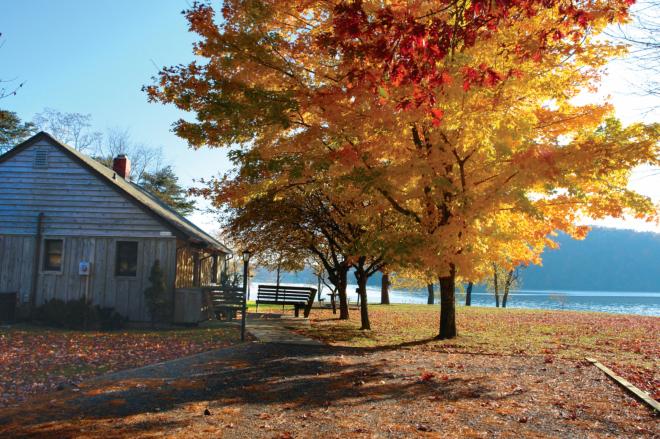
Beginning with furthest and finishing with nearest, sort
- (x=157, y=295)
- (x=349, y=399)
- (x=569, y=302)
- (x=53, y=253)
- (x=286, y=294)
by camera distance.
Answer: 1. (x=569, y=302)
2. (x=286, y=294)
3. (x=53, y=253)
4. (x=157, y=295)
5. (x=349, y=399)

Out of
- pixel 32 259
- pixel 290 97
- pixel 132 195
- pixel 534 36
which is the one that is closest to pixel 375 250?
pixel 290 97

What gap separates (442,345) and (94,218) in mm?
13664

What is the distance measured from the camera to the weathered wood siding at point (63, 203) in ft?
64.0

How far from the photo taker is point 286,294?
78.3ft

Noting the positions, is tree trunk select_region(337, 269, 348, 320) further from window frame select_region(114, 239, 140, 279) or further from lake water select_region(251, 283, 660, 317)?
Result: lake water select_region(251, 283, 660, 317)

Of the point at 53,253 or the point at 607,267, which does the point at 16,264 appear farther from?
the point at 607,267

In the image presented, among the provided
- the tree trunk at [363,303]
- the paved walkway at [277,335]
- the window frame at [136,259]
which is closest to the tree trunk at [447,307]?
the tree trunk at [363,303]

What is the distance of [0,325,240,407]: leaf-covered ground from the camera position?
29.3ft

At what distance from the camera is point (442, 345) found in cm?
1366

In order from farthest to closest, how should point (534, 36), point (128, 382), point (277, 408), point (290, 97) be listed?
point (290, 97) < point (534, 36) < point (128, 382) < point (277, 408)

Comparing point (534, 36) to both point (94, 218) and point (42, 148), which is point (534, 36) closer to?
point (94, 218)

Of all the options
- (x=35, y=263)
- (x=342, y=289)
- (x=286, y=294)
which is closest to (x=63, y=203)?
(x=35, y=263)

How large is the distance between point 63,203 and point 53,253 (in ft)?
6.41

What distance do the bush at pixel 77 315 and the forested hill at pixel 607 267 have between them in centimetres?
17089
